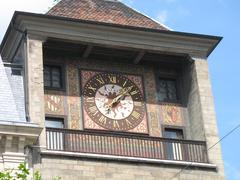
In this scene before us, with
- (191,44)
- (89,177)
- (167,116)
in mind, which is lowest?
(89,177)

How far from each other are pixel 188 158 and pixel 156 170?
1.56 meters

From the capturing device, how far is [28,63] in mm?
37156

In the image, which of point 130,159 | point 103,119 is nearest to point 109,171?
point 130,159

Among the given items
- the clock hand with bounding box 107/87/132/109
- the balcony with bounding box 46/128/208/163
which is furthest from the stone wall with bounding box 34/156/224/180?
the clock hand with bounding box 107/87/132/109

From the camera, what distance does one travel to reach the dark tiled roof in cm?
3959

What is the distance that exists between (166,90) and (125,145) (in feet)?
11.4

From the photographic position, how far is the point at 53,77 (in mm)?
38344

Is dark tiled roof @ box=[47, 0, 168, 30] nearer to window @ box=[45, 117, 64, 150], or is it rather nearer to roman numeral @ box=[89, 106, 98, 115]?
roman numeral @ box=[89, 106, 98, 115]

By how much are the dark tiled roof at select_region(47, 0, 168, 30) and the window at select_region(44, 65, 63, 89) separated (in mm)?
1968

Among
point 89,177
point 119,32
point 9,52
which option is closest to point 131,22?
point 119,32

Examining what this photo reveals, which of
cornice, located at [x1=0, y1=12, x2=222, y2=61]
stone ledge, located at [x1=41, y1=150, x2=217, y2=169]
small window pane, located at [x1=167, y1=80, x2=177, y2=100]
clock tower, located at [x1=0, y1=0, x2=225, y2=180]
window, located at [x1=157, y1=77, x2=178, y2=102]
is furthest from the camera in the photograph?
small window pane, located at [x1=167, y1=80, x2=177, y2=100]

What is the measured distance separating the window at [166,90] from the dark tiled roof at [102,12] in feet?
6.64

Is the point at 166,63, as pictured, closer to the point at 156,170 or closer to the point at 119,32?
the point at 119,32

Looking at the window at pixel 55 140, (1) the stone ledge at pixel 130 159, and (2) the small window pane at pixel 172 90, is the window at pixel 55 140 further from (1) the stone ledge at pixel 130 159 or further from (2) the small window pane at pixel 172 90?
(2) the small window pane at pixel 172 90
